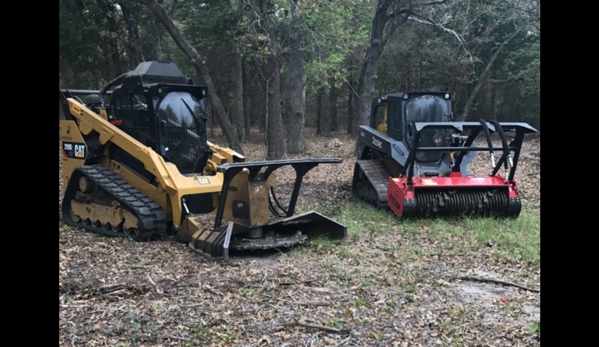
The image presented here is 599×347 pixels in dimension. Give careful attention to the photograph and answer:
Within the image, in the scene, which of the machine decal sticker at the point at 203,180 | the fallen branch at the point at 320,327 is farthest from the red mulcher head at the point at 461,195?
the fallen branch at the point at 320,327

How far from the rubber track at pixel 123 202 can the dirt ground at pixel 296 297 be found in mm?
209

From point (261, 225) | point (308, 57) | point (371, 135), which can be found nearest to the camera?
point (261, 225)

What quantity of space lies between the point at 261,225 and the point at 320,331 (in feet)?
8.91

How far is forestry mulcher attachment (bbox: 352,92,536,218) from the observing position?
8.48 m

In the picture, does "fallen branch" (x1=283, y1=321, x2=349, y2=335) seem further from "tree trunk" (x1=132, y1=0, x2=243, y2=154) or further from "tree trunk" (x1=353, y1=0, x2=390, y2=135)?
"tree trunk" (x1=353, y1=0, x2=390, y2=135)

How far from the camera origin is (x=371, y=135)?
1109cm

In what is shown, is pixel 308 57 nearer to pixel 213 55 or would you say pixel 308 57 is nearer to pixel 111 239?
pixel 213 55

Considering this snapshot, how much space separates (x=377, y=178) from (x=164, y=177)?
170 inches

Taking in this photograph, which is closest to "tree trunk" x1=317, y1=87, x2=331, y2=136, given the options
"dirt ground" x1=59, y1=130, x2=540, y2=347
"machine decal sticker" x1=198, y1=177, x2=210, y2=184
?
"machine decal sticker" x1=198, y1=177, x2=210, y2=184

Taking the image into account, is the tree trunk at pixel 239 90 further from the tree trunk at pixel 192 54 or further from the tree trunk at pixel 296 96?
the tree trunk at pixel 192 54

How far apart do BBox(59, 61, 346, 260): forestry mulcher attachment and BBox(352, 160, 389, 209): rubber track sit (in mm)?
2159

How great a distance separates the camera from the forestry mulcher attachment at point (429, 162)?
8477 millimetres
